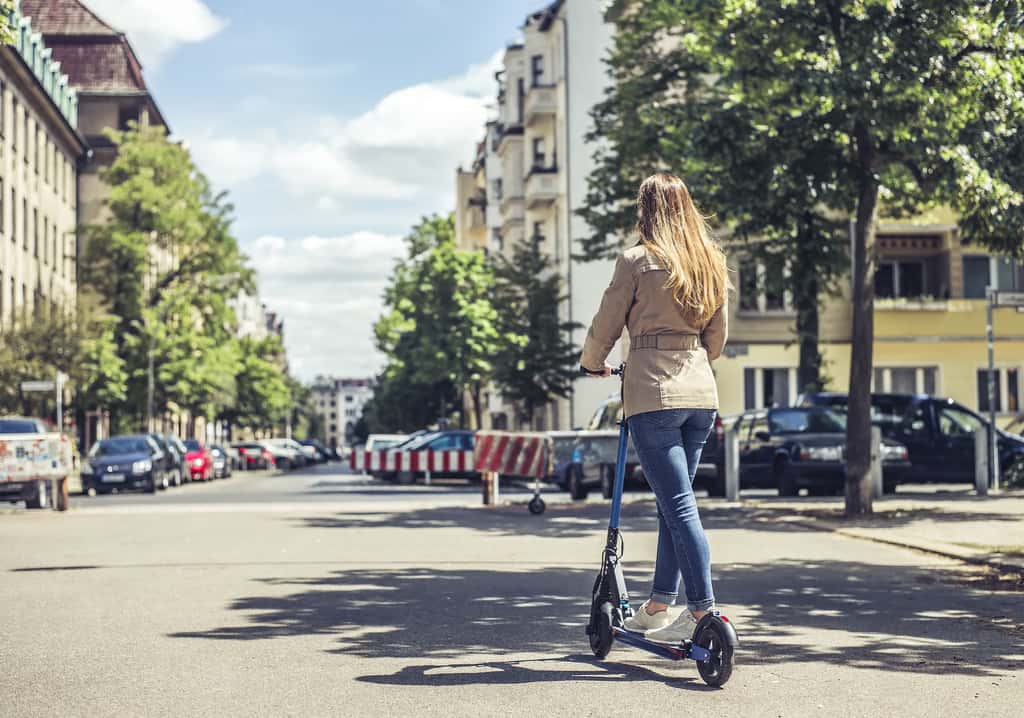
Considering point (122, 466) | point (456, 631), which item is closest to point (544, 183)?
point (122, 466)

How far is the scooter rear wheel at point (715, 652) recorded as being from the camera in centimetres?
627

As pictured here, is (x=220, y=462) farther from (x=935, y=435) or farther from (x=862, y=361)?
(x=862, y=361)

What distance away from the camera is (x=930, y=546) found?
1414 centimetres

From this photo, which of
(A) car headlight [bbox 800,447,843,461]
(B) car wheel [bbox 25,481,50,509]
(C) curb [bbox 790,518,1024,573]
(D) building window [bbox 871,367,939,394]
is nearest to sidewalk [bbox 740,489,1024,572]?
(C) curb [bbox 790,518,1024,573]

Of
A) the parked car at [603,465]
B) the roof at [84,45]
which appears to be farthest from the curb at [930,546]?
the roof at [84,45]

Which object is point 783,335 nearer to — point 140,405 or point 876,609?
point 140,405

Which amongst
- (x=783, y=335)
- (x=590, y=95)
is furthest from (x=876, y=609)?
(x=590, y=95)

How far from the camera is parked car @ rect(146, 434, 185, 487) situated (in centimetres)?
4053

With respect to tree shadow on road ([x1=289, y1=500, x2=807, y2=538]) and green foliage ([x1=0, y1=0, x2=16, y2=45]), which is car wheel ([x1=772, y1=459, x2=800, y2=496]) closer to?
tree shadow on road ([x1=289, y1=500, x2=807, y2=538])

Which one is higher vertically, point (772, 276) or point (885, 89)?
point (885, 89)

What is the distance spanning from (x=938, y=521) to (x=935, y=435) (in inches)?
363

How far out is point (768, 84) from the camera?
1725cm

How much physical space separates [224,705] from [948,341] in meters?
44.0

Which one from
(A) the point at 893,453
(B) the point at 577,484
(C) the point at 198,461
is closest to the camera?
(A) the point at 893,453
